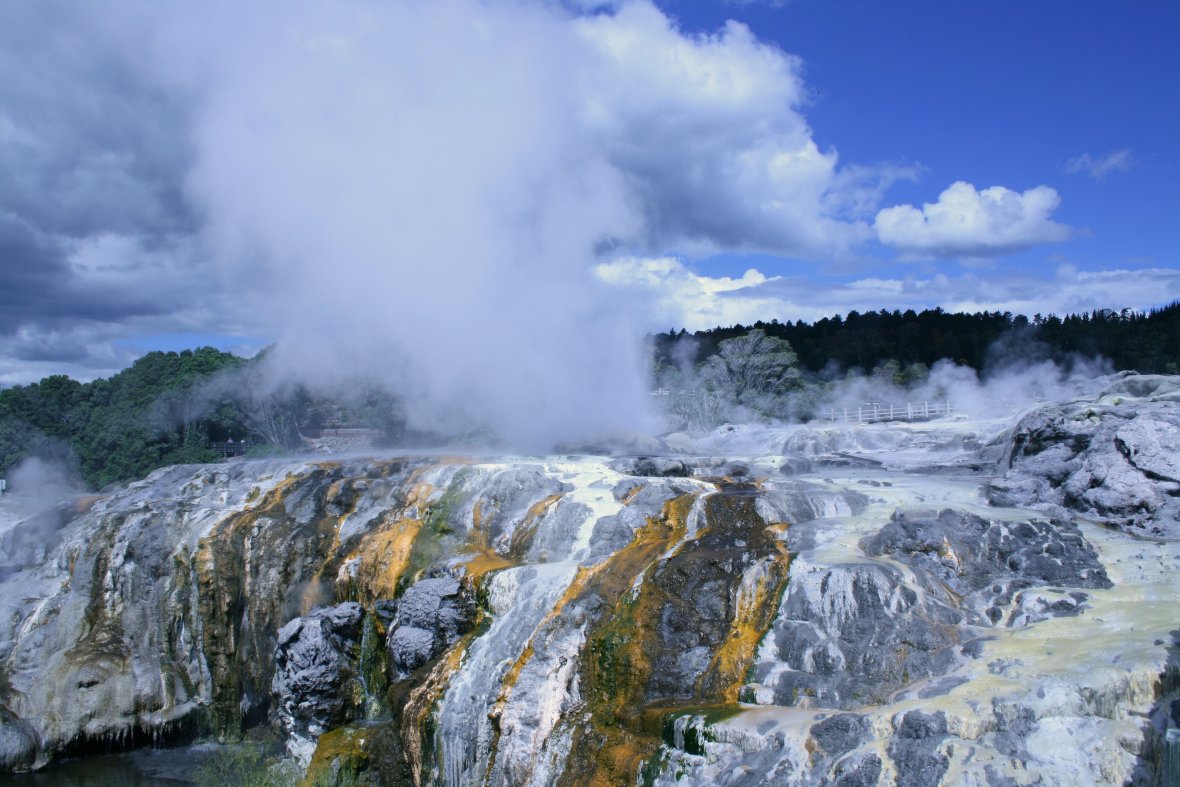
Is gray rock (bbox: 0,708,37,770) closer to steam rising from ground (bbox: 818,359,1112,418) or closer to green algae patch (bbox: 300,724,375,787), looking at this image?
green algae patch (bbox: 300,724,375,787)

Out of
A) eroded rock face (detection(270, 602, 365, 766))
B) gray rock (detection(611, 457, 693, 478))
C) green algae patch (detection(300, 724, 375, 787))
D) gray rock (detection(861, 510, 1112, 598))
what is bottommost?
green algae patch (detection(300, 724, 375, 787))

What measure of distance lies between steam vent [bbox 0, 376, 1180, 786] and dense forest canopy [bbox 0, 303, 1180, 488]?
1454cm

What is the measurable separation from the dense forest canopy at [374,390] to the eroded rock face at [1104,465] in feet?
71.8

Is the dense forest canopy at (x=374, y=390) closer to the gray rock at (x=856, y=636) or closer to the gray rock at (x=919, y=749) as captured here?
the gray rock at (x=856, y=636)

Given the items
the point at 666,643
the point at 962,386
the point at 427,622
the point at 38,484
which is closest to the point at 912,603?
the point at 666,643

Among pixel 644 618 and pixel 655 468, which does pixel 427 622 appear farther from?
pixel 655 468

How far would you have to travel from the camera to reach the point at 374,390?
110ft

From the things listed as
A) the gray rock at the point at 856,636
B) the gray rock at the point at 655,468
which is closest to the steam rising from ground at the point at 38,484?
the gray rock at the point at 655,468

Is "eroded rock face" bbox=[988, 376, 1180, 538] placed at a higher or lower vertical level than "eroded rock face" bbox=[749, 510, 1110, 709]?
higher

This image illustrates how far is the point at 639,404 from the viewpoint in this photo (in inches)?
1134

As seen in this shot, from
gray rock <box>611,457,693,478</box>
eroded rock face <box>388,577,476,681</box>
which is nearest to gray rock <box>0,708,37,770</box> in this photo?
eroded rock face <box>388,577,476,681</box>

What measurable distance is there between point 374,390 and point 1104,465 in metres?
24.8

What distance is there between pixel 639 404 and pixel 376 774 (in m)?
17.6

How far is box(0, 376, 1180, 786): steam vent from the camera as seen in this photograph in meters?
9.20
